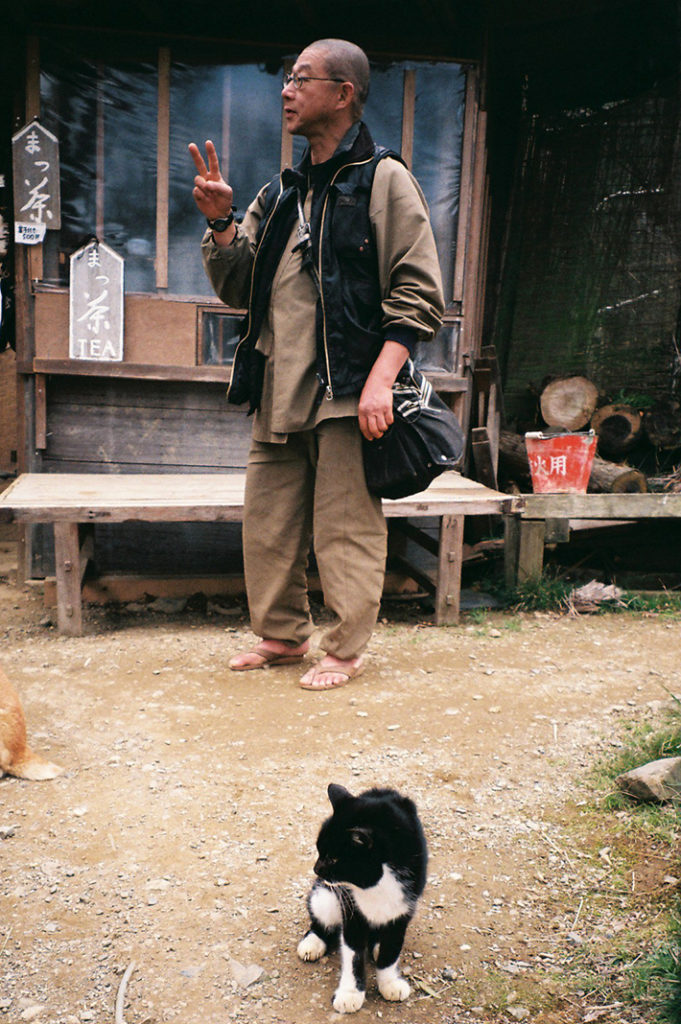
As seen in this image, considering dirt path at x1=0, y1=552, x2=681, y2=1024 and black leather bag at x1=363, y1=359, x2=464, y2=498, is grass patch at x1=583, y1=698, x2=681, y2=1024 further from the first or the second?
black leather bag at x1=363, y1=359, x2=464, y2=498

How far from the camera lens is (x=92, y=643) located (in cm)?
396

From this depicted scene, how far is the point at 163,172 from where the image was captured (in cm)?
485

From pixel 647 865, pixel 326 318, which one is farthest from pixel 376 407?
pixel 647 865

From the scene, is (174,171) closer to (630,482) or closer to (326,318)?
(326,318)

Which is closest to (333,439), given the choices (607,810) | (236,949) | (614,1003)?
(607,810)

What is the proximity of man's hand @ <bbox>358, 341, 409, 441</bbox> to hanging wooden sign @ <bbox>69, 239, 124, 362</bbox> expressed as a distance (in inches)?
96.0

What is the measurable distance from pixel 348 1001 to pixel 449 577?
2.93 meters

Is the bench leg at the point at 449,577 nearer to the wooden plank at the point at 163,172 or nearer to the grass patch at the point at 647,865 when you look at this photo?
the grass patch at the point at 647,865

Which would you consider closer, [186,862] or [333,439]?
[186,862]

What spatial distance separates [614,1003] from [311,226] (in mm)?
2605

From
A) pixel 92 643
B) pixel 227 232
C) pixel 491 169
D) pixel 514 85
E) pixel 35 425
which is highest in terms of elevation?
pixel 514 85

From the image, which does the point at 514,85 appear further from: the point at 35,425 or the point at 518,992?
the point at 518,992

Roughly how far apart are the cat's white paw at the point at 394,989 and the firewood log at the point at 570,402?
468 centimetres

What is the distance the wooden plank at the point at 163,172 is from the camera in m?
4.78
